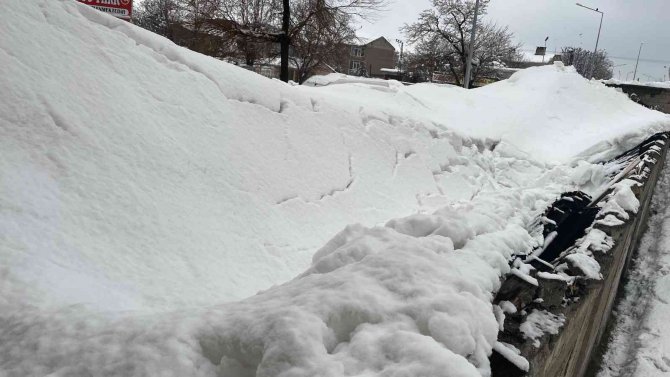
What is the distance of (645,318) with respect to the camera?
602 cm

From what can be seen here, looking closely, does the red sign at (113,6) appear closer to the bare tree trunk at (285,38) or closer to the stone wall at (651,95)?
the bare tree trunk at (285,38)

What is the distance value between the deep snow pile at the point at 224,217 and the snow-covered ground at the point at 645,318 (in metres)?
1.58

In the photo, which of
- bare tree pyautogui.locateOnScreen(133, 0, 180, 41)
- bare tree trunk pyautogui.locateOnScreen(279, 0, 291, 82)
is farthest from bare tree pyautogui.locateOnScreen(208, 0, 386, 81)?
bare tree pyautogui.locateOnScreen(133, 0, 180, 41)

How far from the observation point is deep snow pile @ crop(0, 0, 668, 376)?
5.27 feet

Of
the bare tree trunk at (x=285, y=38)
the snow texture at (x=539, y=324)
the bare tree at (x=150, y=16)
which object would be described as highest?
the bare tree at (x=150, y=16)

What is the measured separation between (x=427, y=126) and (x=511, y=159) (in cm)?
178

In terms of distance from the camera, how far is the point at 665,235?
8.70 metres

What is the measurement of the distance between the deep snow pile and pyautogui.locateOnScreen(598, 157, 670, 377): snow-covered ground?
5.19 feet

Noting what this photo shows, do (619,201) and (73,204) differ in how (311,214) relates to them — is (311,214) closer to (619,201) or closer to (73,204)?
(73,204)

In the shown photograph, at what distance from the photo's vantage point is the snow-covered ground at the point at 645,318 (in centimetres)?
503

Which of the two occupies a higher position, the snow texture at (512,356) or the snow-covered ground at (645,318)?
the snow texture at (512,356)

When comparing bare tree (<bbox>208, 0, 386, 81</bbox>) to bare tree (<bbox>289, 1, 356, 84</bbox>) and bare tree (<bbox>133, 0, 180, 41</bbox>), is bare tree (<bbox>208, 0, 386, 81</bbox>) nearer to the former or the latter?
bare tree (<bbox>289, 1, 356, 84</bbox>)

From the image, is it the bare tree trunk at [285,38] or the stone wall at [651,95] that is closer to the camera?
the bare tree trunk at [285,38]

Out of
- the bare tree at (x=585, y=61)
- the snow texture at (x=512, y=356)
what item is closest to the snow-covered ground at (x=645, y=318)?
the snow texture at (x=512, y=356)
